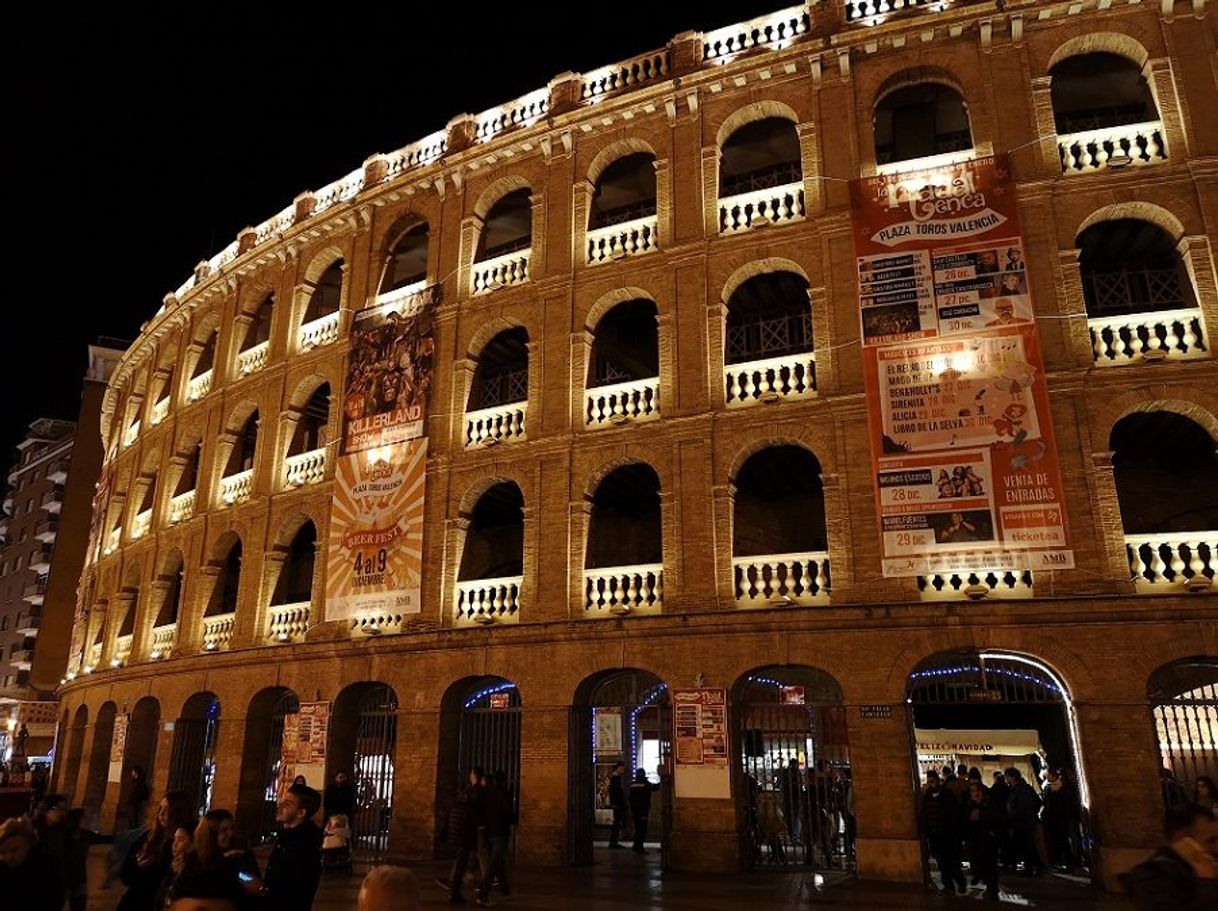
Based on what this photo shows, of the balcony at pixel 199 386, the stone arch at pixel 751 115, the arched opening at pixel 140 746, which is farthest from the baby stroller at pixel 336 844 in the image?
the balcony at pixel 199 386

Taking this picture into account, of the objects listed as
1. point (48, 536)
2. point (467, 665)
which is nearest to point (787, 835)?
point (467, 665)

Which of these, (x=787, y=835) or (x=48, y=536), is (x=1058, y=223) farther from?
(x=48, y=536)

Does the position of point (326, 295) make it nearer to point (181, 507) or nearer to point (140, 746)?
point (181, 507)

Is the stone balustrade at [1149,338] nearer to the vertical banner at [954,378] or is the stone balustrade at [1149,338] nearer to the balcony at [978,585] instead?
the vertical banner at [954,378]

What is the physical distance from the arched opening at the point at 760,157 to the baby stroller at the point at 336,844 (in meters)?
14.3

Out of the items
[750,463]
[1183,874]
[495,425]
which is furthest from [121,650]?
[1183,874]

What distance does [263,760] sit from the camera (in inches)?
778

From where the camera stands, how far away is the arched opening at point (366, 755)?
58.0 ft

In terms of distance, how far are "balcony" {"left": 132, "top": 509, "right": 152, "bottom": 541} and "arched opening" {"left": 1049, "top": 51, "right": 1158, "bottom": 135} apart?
81.9ft

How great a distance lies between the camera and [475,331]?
18906 millimetres

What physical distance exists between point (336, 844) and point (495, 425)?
809 centimetres

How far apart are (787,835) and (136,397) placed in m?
25.1

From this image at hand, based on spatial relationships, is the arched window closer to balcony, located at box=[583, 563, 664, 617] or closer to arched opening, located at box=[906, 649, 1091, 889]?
balcony, located at box=[583, 563, 664, 617]

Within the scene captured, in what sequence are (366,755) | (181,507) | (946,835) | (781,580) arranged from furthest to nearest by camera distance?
(181,507), (366,755), (781,580), (946,835)
